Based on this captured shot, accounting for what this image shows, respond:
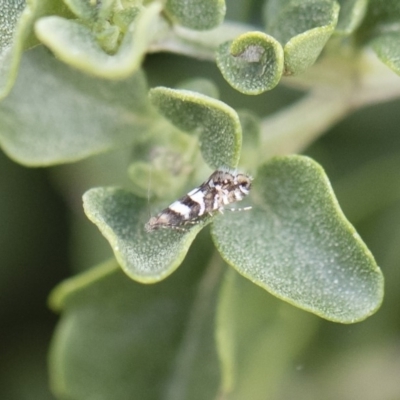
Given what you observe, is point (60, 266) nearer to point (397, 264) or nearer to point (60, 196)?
point (60, 196)

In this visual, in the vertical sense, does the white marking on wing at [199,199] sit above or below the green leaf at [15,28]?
below

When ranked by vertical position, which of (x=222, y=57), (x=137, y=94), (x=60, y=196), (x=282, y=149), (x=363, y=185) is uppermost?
(x=222, y=57)

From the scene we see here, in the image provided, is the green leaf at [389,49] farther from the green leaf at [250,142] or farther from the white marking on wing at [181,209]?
the white marking on wing at [181,209]

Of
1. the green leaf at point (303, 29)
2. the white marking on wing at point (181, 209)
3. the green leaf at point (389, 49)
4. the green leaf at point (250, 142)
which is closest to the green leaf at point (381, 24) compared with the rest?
the green leaf at point (389, 49)

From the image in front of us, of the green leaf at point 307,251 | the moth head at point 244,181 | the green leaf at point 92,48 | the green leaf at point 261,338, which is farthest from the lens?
the green leaf at point 261,338

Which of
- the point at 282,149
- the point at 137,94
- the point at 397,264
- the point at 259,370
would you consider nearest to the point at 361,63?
the point at 282,149

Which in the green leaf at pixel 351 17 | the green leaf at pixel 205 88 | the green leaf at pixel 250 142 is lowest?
the green leaf at pixel 250 142
